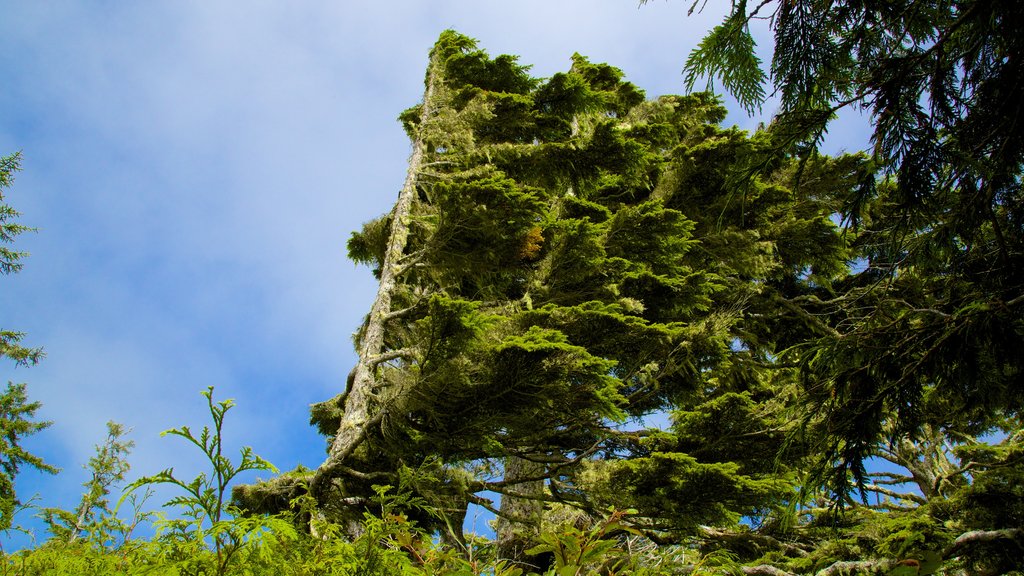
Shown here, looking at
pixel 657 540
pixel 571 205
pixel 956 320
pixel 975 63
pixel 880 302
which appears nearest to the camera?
pixel 956 320

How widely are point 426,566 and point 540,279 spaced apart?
5796mm

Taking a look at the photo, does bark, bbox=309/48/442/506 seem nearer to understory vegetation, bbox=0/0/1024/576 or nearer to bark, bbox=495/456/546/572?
understory vegetation, bbox=0/0/1024/576

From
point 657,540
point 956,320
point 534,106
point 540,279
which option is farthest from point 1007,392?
point 534,106

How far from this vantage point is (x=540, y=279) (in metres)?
7.46

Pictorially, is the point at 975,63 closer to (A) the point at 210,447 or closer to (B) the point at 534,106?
(A) the point at 210,447

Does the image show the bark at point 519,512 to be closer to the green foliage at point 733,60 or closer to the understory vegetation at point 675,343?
the understory vegetation at point 675,343

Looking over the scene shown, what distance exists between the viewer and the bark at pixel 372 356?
557cm

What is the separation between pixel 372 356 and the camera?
7000 millimetres

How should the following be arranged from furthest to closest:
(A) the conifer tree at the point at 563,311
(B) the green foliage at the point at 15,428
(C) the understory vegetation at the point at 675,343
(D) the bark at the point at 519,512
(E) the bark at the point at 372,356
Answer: (B) the green foliage at the point at 15,428
(D) the bark at the point at 519,512
(E) the bark at the point at 372,356
(A) the conifer tree at the point at 563,311
(C) the understory vegetation at the point at 675,343

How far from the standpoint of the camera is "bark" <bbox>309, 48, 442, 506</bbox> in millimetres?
5570

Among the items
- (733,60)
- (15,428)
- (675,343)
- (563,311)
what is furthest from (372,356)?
(15,428)

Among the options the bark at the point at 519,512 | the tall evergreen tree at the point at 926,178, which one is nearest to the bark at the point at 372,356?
the bark at the point at 519,512

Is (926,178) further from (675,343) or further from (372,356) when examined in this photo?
(372,356)

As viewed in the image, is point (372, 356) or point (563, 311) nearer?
point (563, 311)
